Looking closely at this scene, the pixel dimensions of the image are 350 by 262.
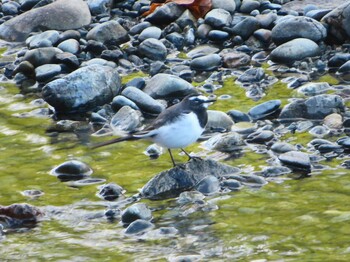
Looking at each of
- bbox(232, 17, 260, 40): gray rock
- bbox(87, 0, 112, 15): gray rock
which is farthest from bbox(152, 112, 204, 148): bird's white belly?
bbox(87, 0, 112, 15): gray rock

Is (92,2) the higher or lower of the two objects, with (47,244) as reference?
higher

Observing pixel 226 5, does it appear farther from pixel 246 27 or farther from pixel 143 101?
pixel 143 101

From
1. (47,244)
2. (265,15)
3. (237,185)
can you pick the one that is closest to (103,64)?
(265,15)

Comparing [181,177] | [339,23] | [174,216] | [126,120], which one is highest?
[339,23]

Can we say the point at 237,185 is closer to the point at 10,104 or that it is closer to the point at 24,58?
the point at 10,104

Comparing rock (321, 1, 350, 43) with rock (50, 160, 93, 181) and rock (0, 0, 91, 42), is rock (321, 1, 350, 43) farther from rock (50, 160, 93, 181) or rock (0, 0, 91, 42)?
rock (50, 160, 93, 181)

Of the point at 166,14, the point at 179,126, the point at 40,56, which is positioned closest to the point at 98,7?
the point at 166,14
